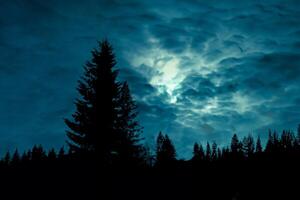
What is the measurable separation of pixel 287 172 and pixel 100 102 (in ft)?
51.9

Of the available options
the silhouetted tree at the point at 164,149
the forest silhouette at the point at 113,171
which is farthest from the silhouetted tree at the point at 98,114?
the silhouetted tree at the point at 164,149

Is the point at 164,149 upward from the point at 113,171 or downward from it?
upward

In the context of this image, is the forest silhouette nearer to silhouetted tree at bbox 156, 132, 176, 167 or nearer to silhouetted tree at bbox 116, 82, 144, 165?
silhouetted tree at bbox 116, 82, 144, 165

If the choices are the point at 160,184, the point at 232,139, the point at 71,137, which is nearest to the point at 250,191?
the point at 160,184

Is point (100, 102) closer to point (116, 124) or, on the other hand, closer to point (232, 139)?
point (116, 124)

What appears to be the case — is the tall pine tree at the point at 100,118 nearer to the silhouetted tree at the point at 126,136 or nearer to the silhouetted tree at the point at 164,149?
the silhouetted tree at the point at 126,136

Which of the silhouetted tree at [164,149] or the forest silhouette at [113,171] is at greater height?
the silhouetted tree at [164,149]

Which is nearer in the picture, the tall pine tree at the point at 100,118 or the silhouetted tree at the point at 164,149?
the tall pine tree at the point at 100,118

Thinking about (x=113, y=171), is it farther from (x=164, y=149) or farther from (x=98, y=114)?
(x=164, y=149)

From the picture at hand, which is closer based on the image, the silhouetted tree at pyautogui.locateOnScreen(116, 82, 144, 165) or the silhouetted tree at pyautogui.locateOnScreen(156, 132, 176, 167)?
the silhouetted tree at pyautogui.locateOnScreen(116, 82, 144, 165)

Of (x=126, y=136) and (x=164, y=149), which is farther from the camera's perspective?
(x=164, y=149)

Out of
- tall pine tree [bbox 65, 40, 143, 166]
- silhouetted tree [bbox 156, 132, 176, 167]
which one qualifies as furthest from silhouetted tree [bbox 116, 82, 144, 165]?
silhouetted tree [bbox 156, 132, 176, 167]

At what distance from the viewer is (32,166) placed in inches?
1030

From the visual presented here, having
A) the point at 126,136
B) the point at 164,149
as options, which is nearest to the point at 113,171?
the point at 126,136
